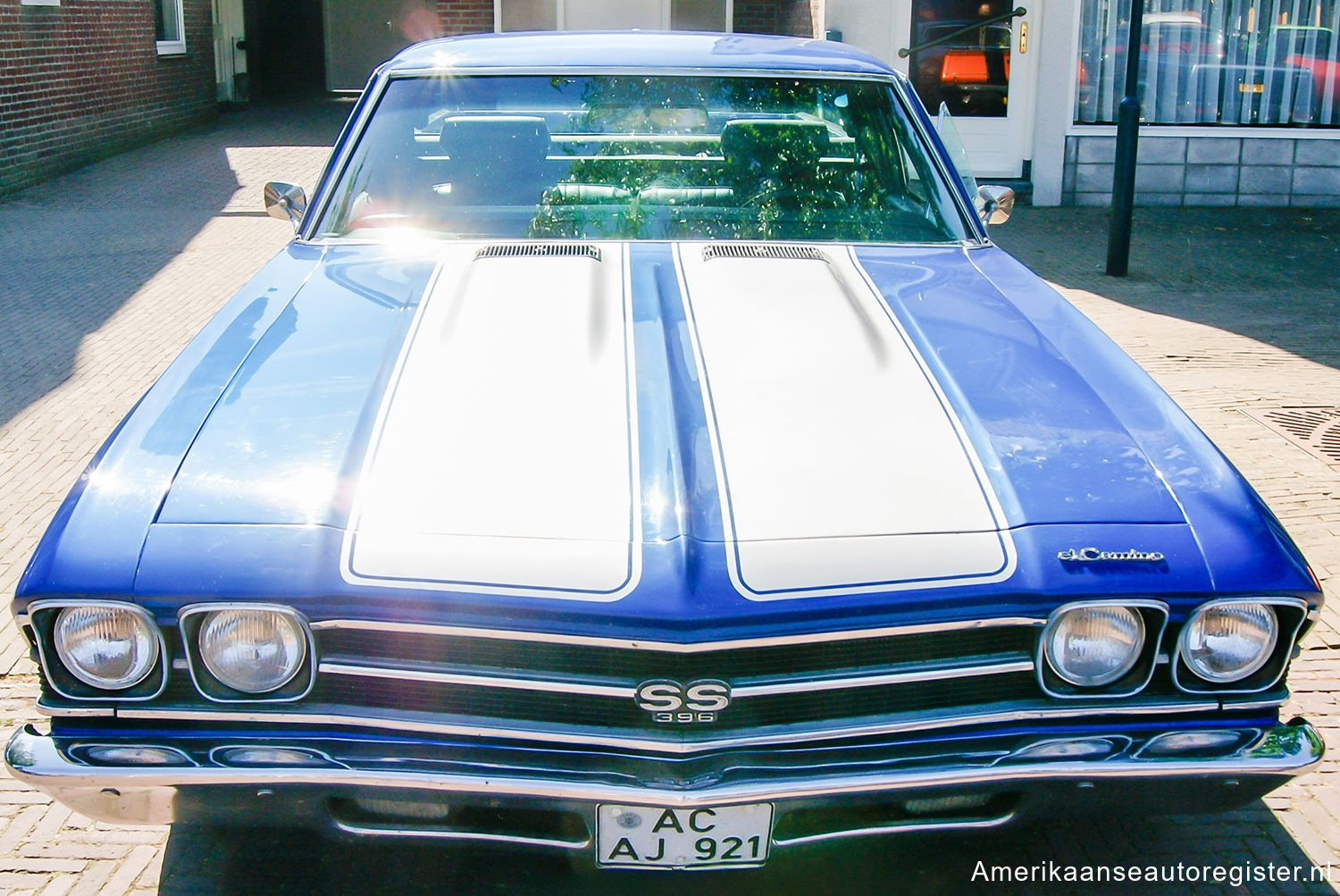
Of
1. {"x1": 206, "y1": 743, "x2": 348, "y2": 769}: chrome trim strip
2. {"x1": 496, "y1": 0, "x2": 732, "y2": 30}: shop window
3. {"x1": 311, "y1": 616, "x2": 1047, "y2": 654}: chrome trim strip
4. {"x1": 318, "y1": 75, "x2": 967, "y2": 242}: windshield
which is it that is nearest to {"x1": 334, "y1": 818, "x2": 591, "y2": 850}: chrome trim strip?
{"x1": 206, "y1": 743, "x2": 348, "y2": 769}: chrome trim strip

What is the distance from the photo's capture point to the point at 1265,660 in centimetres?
238

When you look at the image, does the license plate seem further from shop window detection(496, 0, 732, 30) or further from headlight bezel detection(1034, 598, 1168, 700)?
shop window detection(496, 0, 732, 30)

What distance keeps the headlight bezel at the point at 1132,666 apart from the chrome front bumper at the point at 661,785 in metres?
0.08

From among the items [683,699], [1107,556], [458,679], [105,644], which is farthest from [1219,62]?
[105,644]

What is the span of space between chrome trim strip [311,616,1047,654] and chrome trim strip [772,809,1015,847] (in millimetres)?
347

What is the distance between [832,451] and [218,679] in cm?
121

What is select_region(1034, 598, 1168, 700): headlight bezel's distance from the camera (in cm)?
227

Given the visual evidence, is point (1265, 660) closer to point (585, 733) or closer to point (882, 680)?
point (882, 680)

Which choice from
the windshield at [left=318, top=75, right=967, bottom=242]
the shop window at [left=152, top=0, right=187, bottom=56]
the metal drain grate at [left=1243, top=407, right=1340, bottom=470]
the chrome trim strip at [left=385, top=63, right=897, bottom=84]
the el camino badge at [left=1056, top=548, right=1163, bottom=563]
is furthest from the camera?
the shop window at [left=152, top=0, right=187, bottom=56]

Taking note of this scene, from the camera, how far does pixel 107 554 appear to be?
226cm

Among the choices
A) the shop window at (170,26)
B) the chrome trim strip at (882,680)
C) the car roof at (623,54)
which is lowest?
the chrome trim strip at (882,680)

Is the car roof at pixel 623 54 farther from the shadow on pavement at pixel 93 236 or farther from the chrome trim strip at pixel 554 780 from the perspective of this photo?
the shadow on pavement at pixel 93 236

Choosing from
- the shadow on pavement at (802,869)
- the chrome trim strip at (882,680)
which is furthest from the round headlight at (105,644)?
the chrome trim strip at (882,680)

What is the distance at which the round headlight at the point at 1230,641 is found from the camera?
2344 mm
